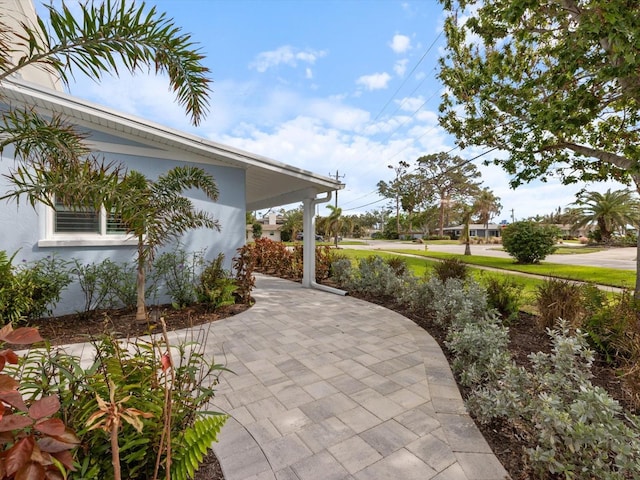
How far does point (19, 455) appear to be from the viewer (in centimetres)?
90

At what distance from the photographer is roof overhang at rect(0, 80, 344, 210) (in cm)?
456

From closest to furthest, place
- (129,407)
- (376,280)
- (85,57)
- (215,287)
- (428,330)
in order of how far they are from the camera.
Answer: (129,407) → (85,57) → (428,330) → (215,287) → (376,280)

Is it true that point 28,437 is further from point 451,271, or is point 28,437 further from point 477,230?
point 477,230

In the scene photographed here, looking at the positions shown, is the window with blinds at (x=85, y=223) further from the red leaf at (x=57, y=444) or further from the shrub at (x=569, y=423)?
the shrub at (x=569, y=423)

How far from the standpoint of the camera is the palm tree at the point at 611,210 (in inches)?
1021

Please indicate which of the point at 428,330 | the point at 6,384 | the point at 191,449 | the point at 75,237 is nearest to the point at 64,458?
the point at 6,384

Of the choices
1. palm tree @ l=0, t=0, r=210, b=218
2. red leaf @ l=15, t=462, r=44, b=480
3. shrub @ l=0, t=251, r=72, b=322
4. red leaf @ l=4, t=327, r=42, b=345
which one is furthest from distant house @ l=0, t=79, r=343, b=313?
red leaf @ l=15, t=462, r=44, b=480

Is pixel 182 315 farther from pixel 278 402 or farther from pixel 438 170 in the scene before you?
pixel 438 170

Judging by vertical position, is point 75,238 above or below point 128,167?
below

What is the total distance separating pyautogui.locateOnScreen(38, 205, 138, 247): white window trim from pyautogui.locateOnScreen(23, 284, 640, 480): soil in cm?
127

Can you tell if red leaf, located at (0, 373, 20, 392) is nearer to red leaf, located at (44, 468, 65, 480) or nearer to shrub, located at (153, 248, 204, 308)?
red leaf, located at (44, 468, 65, 480)

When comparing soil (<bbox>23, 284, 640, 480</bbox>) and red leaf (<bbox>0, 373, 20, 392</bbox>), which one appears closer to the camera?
red leaf (<bbox>0, 373, 20, 392</bbox>)

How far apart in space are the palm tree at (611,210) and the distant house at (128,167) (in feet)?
100

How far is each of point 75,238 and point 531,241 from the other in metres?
16.8
